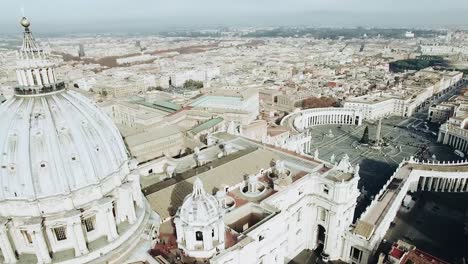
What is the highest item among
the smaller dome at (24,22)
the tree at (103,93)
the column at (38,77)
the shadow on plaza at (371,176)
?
the smaller dome at (24,22)

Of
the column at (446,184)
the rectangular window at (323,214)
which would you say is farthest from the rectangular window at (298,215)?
the column at (446,184)

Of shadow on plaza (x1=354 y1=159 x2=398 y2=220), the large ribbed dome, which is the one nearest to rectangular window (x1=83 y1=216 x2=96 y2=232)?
the large ribbed dome

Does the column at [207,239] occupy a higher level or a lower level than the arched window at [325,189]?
higher

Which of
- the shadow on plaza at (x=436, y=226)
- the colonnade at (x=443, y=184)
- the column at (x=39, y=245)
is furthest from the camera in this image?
the colonnade at (x=443, y=184)

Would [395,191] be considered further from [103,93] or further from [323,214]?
[103,93]

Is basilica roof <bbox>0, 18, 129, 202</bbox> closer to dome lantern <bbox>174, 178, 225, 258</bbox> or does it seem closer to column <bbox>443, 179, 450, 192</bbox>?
dome lantern <bbox>174, 178, 225, 258</bbox>

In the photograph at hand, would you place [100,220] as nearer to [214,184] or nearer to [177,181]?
[177,181]

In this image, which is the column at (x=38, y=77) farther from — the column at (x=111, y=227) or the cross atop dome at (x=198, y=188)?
the cross atop dome at (x=198, y=188)
